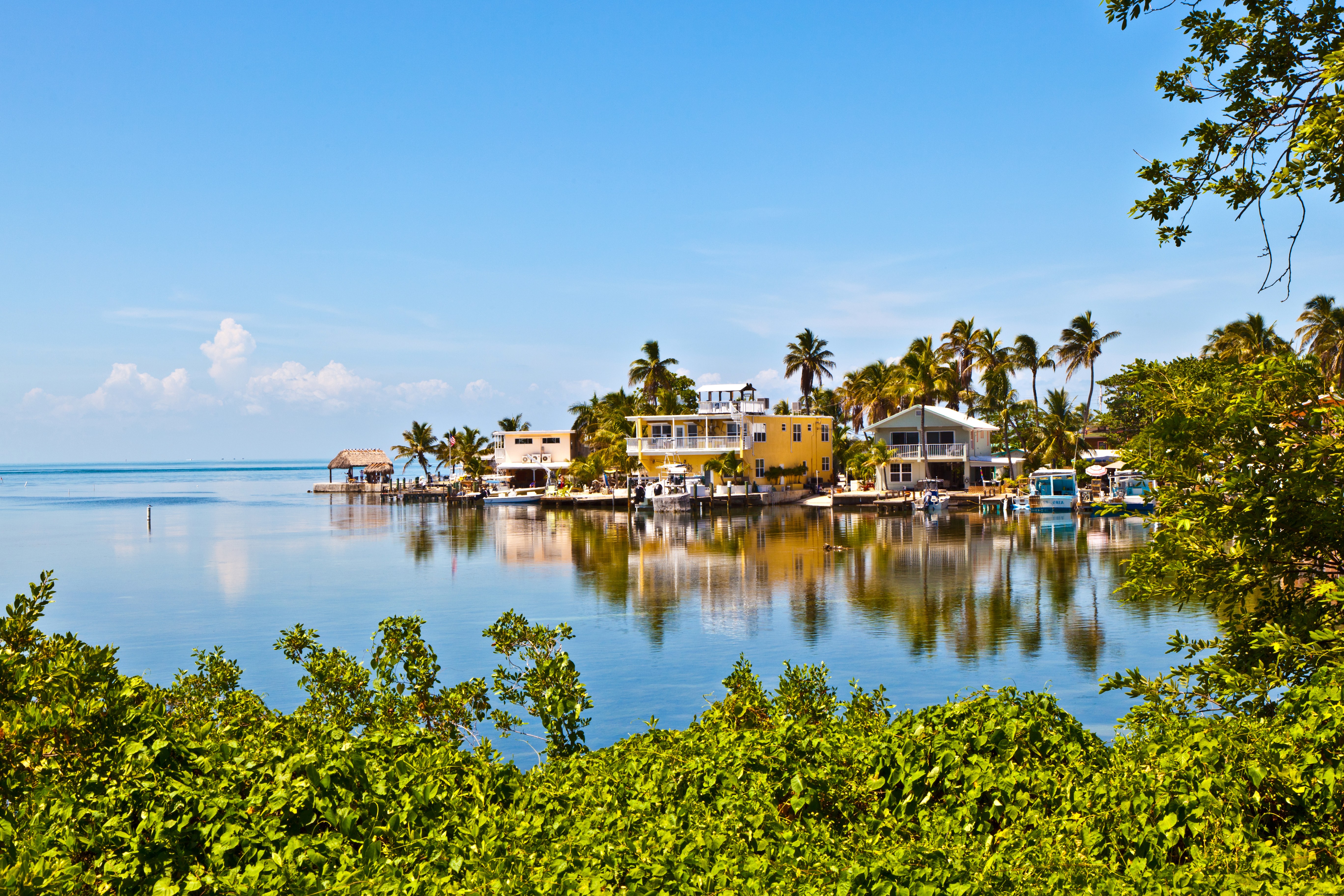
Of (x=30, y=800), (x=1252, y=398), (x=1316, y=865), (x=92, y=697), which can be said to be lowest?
(x=1316, y=865)

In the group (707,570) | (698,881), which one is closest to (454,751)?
(698,881)

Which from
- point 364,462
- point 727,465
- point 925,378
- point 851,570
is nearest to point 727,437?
point 727,465

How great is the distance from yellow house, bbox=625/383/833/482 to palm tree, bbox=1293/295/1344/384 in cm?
3325

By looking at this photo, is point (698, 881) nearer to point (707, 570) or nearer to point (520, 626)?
point (520, 626)

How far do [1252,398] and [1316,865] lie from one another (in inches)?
133

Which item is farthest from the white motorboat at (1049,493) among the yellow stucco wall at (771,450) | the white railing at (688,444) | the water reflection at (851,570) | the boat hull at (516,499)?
the boat hull at (516,499)

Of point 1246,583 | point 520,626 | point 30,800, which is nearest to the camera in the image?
point 30,800

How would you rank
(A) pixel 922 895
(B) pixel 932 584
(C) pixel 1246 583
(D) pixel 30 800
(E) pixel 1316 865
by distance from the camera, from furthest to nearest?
(B) pixel 932 584
(C) pixel 1246 583
(D) pixel 30 800
(E) pixel 1316 865
(A) pixel 922 895

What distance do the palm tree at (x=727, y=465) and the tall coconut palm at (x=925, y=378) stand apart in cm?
1310

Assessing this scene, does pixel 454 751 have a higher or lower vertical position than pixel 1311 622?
lower

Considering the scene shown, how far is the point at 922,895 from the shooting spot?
12.6 ft

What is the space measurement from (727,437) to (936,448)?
1524 centimetres

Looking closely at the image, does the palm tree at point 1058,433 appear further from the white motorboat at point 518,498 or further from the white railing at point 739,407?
the white motorboat at point 518,498

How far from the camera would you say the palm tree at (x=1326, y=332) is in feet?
164
